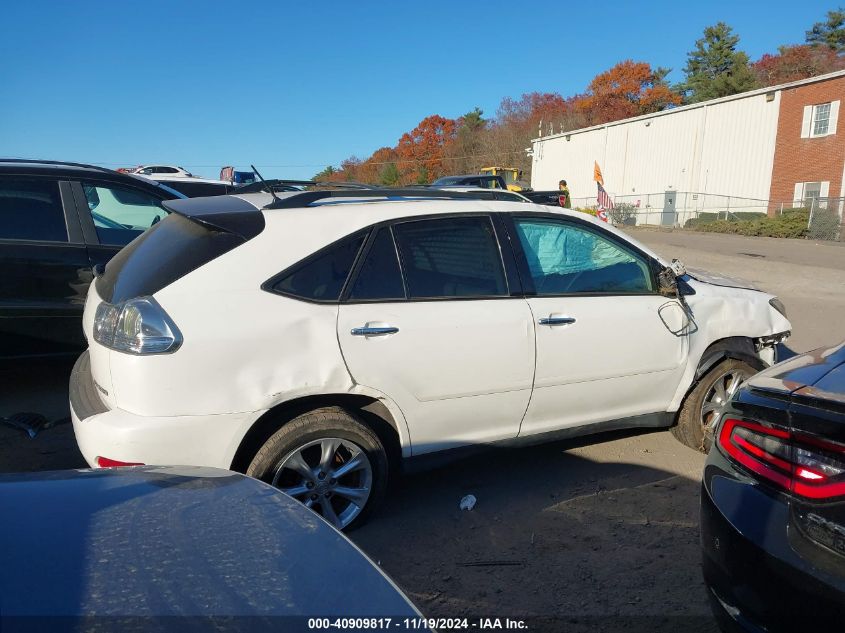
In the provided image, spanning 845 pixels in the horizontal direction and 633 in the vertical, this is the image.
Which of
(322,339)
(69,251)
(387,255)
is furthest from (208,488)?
(69,251)

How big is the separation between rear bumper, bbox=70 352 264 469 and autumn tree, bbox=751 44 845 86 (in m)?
62.7

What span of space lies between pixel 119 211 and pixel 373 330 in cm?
367

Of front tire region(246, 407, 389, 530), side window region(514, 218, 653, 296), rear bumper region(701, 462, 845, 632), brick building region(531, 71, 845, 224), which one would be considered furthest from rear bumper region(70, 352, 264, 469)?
brick building region(531, 71, 845, 224)

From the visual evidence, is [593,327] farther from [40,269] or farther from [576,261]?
[40,269]

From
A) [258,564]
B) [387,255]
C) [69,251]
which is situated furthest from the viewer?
[69,251]

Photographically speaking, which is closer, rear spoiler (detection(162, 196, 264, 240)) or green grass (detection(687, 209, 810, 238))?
rear spoiler (detection(162, 196, 264, 240))

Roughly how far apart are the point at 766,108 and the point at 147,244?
3690 cm

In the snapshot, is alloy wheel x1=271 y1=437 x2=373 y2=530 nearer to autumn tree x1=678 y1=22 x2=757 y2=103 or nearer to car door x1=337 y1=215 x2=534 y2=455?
car door x1=337 y1=215 x2=534 y2=455

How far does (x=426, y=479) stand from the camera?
415cm

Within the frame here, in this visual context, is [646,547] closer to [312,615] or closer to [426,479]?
[426,479]

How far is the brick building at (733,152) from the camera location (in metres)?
30.7

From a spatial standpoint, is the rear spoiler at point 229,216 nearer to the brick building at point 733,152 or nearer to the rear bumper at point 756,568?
the rear bumper at point 756,568

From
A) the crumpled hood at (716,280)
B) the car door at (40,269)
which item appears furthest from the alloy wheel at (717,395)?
the car door at (40,269)

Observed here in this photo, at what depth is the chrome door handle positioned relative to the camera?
3221 mm
